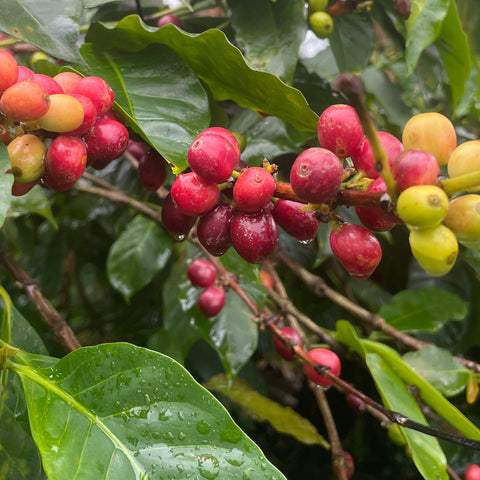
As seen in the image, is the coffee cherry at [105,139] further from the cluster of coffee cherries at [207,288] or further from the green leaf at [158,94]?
the cluster of coffee cherries at [207,288]

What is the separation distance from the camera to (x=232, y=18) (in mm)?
1035

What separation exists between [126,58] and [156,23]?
37 centimetres

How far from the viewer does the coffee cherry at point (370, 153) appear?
0.50 meters

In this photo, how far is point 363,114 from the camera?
368mm

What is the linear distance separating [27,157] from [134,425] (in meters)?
0.33

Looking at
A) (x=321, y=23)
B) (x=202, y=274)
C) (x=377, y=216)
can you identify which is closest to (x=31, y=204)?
(x=202, y=274)

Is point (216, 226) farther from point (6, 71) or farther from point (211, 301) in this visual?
point (211, 301)

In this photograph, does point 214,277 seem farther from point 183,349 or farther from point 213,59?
point 213,59

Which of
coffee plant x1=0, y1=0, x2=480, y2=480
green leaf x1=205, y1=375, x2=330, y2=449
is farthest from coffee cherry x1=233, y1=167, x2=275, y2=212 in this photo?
green leaf x1=205, y1=375, x2=330, y2=449

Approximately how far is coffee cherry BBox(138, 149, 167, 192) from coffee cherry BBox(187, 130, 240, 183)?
0.69ft

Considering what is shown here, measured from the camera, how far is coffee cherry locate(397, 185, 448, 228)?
40 cm

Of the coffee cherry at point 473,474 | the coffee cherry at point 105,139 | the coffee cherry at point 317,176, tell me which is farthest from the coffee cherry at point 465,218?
the coffee cherry at point 473,474

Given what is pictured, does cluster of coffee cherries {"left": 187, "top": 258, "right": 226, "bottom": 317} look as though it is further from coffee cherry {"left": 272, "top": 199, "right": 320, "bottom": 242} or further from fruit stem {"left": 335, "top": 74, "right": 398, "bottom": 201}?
fruit stem {"left": 335, "top": 74, "right": 398, "bottom": 201}

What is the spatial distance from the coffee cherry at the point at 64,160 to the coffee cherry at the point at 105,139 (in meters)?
0.03
